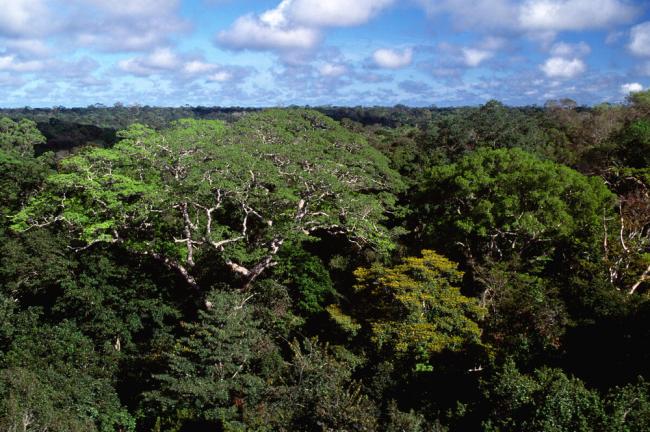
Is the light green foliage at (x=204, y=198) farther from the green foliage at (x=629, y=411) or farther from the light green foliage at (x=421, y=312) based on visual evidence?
the green foliage at (x=629, y=411)

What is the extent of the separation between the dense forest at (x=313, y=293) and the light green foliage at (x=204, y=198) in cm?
9

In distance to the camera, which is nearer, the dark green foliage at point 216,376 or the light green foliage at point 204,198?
the dark green foliage at point 216,376

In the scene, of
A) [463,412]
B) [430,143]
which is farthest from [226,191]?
[430,143]

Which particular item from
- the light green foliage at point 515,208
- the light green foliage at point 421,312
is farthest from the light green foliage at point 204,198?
the light green foliage at point 421,312

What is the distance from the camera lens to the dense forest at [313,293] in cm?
1156

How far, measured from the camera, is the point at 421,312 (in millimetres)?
14344

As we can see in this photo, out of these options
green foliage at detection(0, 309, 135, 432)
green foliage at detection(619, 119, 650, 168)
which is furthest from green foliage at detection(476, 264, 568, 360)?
green foliage at detection(619, 119, 650, 168)

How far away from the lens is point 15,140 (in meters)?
52.7

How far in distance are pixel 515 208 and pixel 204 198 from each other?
10.8 metres

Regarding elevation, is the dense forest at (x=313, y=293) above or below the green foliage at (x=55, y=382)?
above

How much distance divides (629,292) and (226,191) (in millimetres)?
13080

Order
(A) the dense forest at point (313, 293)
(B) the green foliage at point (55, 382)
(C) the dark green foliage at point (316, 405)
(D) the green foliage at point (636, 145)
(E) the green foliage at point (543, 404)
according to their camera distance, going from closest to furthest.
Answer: (E) the green foliage at point (543, 404) < (C) the dark green foliage at point (316, 405) < (B) the green foliage at point (55, 382) < (A) the dense forest at point (313, 293) < (D) the green foliage at point (636, 145)

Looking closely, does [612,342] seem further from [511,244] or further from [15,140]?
[15,140]

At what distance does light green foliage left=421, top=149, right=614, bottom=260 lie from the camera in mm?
17172
